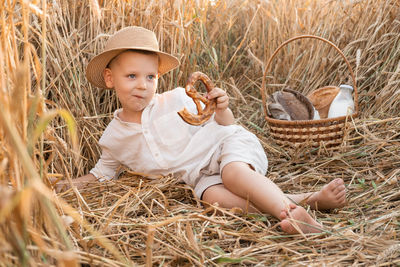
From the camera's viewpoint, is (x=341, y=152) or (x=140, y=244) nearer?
(x=140, y=244)

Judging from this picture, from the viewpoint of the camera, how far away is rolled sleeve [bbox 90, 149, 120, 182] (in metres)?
1.99

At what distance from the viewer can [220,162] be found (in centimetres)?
184

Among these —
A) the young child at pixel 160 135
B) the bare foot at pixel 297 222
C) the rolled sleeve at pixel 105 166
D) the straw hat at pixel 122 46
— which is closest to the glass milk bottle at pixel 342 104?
the young child at pixel 160 135

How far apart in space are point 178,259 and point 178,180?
765 mm

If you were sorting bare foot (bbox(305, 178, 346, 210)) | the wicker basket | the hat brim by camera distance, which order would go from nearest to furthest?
bare foot (bbox(305, 178, 346, 210)) < the hat brim < the wicker basket

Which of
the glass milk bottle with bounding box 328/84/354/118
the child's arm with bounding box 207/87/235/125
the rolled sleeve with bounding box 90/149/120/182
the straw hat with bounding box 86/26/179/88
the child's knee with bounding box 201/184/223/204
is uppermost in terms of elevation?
the straw hat with bounding box 86/26/179/88

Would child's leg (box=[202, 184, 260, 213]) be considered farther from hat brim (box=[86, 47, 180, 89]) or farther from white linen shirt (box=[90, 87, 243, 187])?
hat brim (box=[86, 47, 180, 89])

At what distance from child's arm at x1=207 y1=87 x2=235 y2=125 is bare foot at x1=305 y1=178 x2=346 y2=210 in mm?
492

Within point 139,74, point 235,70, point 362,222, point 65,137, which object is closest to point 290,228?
point 362,222

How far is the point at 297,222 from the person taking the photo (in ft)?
4.44

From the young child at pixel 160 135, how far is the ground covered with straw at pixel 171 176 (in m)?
0.09

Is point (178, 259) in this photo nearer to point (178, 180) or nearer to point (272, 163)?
point (178, 180)

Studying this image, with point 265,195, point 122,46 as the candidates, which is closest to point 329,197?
point 265,195

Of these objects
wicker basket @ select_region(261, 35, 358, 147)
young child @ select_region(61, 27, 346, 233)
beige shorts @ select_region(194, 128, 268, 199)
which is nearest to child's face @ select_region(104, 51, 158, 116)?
young child @ select_region(61, 27, 346, 233)
